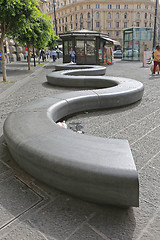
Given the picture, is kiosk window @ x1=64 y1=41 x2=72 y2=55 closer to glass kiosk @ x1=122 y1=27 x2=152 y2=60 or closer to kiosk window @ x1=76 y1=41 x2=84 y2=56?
kiosk window @ x1=76 y1=41 x2=84 y2=56

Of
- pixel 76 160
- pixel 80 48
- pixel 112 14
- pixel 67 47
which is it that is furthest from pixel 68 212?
pixel 112 14

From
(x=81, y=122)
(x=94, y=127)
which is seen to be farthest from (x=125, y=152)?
(x=81, y=122)

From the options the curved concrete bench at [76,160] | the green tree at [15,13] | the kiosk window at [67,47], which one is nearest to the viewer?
the curved concrete bench at [76,160]

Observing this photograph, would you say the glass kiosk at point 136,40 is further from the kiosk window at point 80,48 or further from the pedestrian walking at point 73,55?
the pedestrian walking at point 73,55

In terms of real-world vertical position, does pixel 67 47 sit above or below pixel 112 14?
below

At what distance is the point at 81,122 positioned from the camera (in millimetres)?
4227

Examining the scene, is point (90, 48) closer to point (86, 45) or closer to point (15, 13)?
point (86, 45)

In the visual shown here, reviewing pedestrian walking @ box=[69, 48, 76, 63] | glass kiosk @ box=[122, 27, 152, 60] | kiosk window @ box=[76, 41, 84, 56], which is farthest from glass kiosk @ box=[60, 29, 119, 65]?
glass kiosk @ box=[122, 27, 152, 60]

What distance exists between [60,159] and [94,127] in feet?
6.45

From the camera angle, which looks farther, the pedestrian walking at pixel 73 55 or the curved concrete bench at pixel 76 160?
the pedestrian walking at pixel 73 55

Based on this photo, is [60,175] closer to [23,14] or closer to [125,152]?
[125,152]

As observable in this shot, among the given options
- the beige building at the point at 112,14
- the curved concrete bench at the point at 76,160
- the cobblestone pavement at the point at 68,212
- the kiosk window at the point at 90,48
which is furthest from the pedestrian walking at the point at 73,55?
the beige building at the point at 112,14

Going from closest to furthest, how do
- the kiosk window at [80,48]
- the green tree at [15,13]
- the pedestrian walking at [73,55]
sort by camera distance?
the green tree at [15,13] → the pedestrian walking at [73,55] → the kiosk window at [80,48]

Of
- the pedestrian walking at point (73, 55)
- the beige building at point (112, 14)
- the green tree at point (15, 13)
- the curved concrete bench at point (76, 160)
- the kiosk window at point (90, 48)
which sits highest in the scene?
the beige building at point (112, 14)
